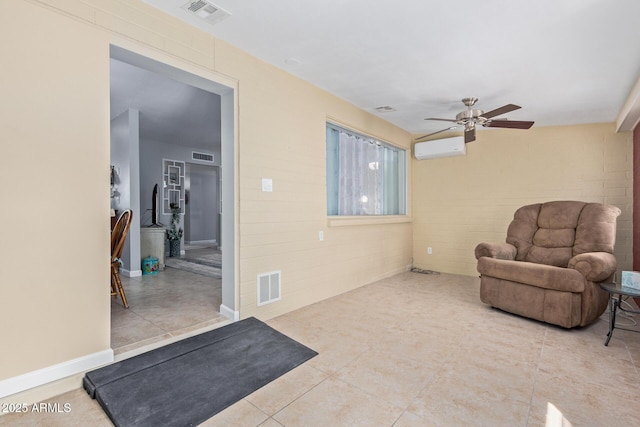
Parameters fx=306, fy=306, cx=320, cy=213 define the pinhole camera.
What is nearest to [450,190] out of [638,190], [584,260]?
[638,190]

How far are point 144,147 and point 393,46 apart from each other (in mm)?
6128

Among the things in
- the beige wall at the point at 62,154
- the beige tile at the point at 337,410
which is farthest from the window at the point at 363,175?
the beige tile at the point at 337,410

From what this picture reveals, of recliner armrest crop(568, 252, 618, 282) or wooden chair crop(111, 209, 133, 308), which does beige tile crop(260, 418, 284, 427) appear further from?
recliner armrest crop(568, 252, 618, 282)

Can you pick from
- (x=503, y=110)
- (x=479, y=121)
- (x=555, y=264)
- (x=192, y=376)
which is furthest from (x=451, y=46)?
(x=192, y=376)

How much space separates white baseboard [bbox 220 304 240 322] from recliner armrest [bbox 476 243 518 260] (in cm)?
279

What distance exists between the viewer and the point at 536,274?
3037mm

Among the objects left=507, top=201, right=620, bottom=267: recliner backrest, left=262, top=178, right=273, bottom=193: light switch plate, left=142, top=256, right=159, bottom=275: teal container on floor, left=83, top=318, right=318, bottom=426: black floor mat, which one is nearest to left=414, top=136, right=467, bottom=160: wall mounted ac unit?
left=507, top=201, right=620, bottom=267: recliner backrest

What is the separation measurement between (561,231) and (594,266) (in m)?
0.94

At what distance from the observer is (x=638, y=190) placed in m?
3.82

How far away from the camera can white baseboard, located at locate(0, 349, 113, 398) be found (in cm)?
168

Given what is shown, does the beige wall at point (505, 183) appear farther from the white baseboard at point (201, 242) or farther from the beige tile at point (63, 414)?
the white baseboard at point (201, 242)

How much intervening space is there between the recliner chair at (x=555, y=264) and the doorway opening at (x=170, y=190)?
2850mm

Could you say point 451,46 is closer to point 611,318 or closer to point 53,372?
point 611,318

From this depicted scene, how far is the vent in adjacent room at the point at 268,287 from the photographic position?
3.02 m
